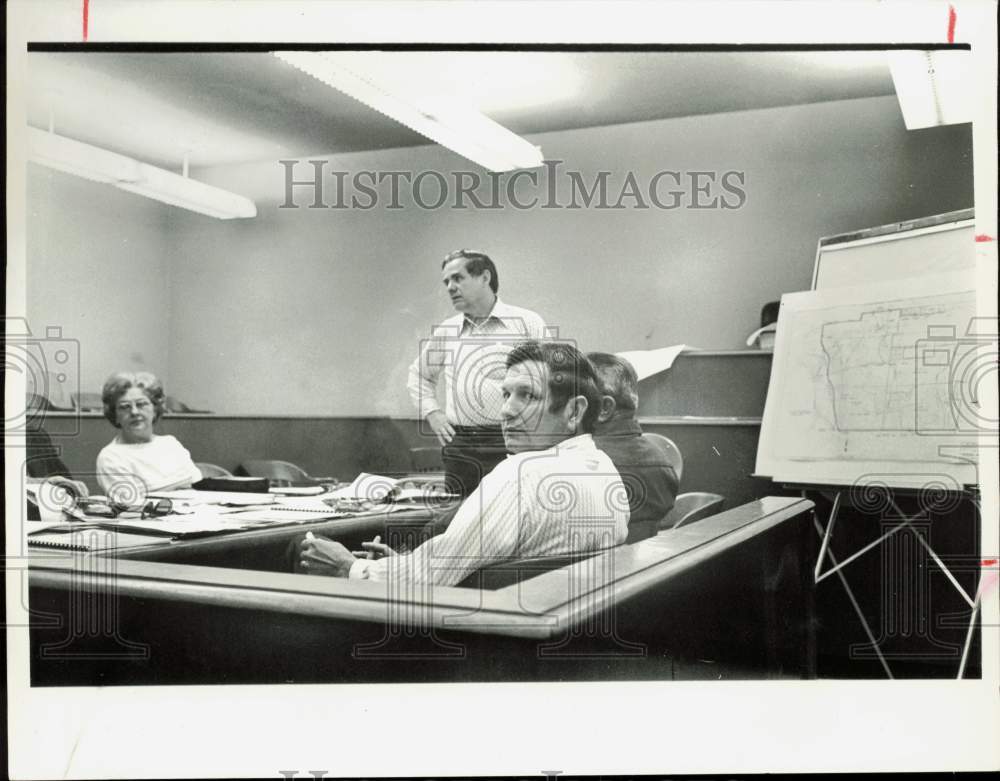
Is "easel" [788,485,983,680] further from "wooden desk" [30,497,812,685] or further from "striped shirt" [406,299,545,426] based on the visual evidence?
"striped shirt" [406,299,545,426]

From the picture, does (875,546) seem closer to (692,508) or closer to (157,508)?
(692,508)

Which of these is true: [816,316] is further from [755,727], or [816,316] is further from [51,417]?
[51,417]

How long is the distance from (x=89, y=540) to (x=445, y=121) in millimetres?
1506

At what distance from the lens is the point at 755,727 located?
7.59ft

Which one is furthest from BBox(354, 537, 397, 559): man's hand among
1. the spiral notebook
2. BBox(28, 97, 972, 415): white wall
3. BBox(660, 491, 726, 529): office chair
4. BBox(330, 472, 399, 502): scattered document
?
BBox(660, 491, 726, 529): office chair

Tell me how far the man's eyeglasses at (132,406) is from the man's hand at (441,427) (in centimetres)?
80

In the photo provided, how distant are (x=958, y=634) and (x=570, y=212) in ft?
5.37

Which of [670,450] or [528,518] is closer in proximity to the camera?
[528,518]

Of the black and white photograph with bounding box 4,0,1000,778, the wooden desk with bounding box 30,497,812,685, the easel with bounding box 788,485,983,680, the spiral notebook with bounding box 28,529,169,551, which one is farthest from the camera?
the easel with bounding box 788,485,983,680

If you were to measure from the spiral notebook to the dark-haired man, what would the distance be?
3.99ft

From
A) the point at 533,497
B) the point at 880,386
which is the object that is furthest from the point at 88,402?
the point at 880,386

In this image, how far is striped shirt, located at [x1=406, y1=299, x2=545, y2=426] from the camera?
239 cm

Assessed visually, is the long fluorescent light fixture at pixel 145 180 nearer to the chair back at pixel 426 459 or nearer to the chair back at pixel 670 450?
the chair back at pixel 426 459

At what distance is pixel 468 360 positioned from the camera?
7.91 feet
